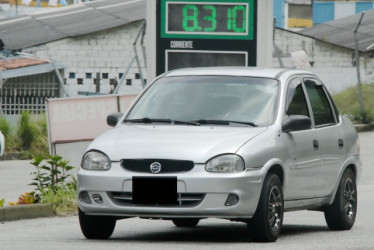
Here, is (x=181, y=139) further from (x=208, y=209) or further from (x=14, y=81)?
(x=14, y=81)

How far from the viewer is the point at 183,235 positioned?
36.7 feet

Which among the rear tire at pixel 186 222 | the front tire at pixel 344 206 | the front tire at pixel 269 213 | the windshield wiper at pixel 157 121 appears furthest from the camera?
the rear tire at pixel 186 222

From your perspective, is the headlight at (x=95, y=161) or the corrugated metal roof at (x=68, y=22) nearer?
the headlight at (x=95, y=161)

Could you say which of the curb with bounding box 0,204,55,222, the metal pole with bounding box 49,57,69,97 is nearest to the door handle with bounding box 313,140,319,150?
the curb with bounding box 0,204,55,222

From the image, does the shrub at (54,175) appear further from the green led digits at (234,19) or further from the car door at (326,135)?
the green led digits at (234,19)

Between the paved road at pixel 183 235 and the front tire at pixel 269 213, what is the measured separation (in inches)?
4.1

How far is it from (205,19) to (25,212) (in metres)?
5.21

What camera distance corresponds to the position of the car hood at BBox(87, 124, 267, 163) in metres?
9.66

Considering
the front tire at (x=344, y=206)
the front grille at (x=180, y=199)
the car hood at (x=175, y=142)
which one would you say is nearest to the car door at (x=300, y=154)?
the car hood at (x=175, y=142)

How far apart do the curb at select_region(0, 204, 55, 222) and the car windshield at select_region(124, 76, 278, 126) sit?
8.61ft

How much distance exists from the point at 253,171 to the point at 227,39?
24.6 ft

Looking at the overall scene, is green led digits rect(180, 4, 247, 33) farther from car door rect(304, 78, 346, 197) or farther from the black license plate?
the black license plate

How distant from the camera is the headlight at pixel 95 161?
32.4 ft

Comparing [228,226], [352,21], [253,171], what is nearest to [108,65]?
[352,21]
